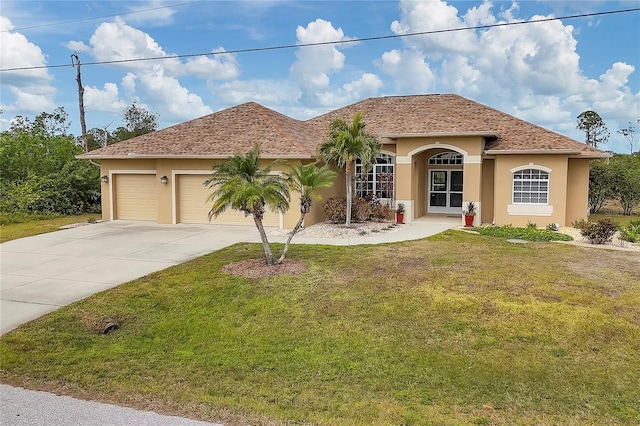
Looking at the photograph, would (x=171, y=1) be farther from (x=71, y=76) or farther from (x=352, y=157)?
(x=71, y=76)

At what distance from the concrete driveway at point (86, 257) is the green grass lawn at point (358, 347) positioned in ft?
2.27

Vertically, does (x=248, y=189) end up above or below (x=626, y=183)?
below

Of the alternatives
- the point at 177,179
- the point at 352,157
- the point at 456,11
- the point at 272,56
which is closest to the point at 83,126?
the point at 177,179

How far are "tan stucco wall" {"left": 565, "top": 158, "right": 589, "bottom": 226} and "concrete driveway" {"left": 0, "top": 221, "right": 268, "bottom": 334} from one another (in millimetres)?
12332

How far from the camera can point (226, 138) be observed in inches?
747

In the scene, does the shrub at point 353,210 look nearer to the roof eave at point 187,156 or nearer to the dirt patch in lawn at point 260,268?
the roof eave at point 187,156

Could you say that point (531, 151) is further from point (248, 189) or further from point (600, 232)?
point (248, 189)

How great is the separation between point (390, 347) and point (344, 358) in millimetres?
755

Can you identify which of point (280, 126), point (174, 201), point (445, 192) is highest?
point (280, 126)

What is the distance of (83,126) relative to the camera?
33656 mm

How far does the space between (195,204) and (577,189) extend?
1495 centimetres

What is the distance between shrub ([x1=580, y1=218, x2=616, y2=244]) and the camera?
14070 mm

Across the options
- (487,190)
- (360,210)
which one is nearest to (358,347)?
(360,210)

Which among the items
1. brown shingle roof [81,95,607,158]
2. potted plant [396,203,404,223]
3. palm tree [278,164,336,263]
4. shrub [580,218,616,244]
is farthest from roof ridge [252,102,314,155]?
shrub [580,218,616,244]
